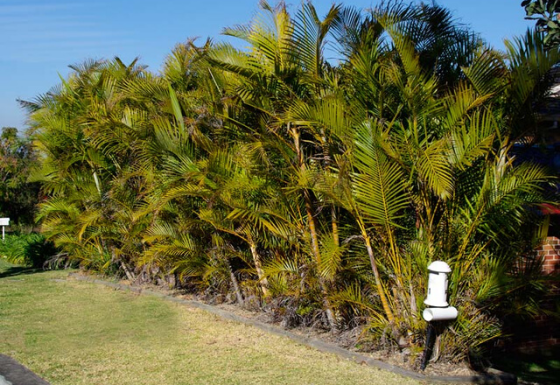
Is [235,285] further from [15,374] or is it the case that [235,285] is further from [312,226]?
[15,374]

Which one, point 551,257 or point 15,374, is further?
point 551,257

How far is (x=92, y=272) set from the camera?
50.1 ft

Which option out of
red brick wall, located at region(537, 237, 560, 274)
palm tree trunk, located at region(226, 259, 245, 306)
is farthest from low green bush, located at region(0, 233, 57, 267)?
red brick wall, located at region(537, 237, 560, 274)

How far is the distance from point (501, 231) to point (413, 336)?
147 cm

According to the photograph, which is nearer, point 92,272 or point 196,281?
point 196,281

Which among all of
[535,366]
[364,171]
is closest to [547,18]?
[364,171]

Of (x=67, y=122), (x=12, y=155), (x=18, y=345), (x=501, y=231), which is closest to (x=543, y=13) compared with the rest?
(x=501, y=231)

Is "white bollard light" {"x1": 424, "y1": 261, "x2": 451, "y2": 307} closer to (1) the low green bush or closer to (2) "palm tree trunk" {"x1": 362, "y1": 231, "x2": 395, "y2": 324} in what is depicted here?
(2) "palm tree trunk" {"x1": 362, "y1": 231, "x2": 395, "y2": 324}

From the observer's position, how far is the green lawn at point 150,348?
6707 millimetres

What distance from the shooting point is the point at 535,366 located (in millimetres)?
8773

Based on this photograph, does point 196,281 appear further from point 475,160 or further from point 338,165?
point 475,160

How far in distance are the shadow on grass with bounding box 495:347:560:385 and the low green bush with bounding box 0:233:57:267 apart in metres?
13.0

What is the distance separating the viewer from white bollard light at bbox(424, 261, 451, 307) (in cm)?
622

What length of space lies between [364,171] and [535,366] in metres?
4.11
